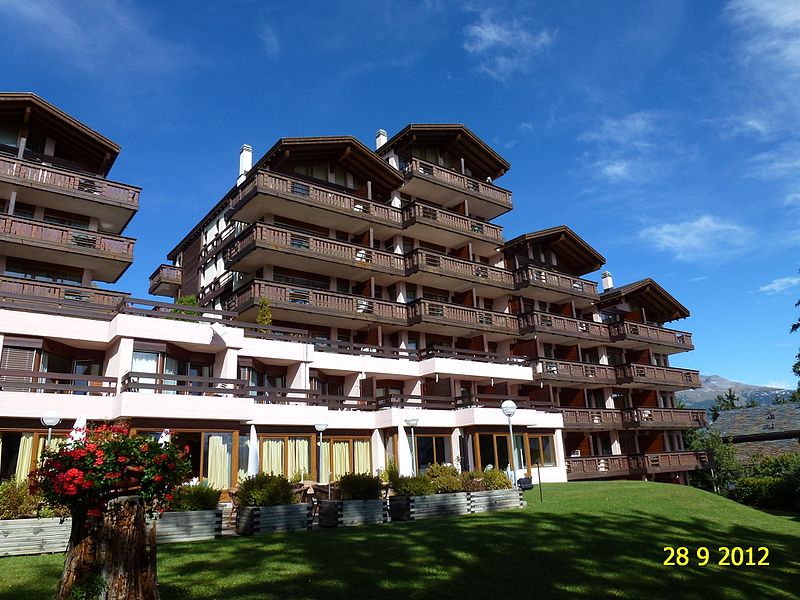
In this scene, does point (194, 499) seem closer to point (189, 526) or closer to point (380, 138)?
point (189, 526)

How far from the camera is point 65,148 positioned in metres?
30.8

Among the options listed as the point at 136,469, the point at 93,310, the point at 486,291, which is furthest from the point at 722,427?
the point at 136,469

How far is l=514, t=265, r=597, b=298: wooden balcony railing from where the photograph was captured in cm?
4091

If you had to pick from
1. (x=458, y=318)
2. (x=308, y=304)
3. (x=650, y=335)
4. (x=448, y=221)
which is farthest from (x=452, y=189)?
(x=650, y=335)

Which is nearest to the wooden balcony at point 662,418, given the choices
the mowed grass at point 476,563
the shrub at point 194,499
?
the mowed grass at point 476,563

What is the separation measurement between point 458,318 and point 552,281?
9387 mm

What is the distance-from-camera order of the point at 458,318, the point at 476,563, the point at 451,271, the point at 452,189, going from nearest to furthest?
the point at 476,563 < the point at 458,318 < the point at 451,271 < the point at 452,189

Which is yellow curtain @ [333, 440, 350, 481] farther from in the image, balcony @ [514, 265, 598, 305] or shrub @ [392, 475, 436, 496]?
balcony @ [514, 265, 598, 305]

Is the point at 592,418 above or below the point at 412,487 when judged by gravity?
above

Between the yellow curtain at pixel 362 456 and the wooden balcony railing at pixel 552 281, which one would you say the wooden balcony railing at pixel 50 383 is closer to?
the yellow curtain at pixel 362 456

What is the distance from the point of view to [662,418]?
1720 inches

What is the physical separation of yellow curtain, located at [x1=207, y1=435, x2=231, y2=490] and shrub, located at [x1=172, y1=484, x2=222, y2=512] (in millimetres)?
7385

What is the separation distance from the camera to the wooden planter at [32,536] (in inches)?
514

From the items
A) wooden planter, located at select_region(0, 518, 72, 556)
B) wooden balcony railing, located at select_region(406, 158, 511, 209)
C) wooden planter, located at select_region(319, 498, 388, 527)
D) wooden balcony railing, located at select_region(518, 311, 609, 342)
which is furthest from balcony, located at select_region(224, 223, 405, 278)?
wooden planter, located at select_region(0, 518, 72, 556)
